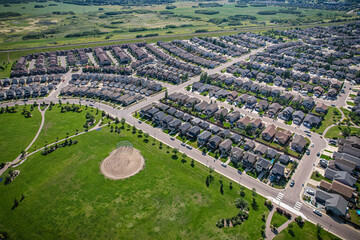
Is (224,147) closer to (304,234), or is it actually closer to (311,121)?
(304,234)

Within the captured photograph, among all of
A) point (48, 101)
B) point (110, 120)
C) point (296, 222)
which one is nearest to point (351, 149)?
point (296, 222)

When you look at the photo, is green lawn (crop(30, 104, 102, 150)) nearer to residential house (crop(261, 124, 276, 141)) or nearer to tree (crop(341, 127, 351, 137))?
residential house (crop(261, 124, 276, 141))

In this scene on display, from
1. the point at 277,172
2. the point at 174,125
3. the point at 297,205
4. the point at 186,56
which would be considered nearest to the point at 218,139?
the point at 174,125

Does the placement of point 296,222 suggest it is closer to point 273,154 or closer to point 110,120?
point 273,154

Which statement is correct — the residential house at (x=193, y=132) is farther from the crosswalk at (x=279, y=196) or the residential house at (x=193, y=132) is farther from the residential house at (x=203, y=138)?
the crosswalk at (x=279, y=196)

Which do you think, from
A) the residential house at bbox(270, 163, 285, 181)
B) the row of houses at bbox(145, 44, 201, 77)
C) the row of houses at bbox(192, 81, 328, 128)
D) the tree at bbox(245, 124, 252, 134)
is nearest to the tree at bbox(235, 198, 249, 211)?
the residential house at bbox(270, 163, 285, 181)

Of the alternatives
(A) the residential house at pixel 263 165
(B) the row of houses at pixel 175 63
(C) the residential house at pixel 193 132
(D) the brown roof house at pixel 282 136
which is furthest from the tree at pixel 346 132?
(B) the row of houses at pixel 175 63
